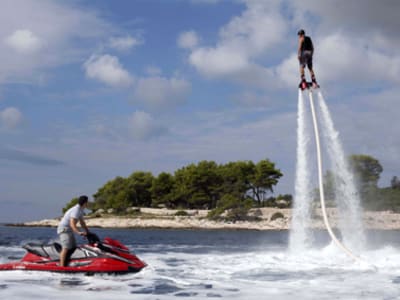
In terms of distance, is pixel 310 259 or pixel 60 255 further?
pixel 310 259

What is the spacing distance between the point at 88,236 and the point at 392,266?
11.0 meters

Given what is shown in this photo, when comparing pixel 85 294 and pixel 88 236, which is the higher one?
pixel 88 236

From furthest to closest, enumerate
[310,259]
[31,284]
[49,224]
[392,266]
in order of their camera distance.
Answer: [49,224], [310,259], [392,266], [31,284]

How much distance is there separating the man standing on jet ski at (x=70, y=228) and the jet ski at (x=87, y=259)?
0.24 metres

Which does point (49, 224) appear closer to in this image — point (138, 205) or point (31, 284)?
point (138, 205)

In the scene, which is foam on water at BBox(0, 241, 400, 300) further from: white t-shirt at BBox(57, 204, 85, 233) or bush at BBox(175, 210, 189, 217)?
bush at BBox(175, 210, 189, 217)

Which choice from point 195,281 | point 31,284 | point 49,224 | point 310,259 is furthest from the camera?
point 49,224

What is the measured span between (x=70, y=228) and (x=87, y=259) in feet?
3.63

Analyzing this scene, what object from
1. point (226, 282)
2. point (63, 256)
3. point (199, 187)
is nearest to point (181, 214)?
point (199, 187)

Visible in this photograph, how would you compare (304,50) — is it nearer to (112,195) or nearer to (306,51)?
(306,51)

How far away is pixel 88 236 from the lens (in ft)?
53.1

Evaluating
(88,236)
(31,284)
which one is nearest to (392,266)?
(88,236)

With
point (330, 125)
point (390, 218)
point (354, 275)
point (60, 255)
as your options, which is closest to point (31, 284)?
point (60, 255)

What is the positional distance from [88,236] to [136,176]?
331ft
